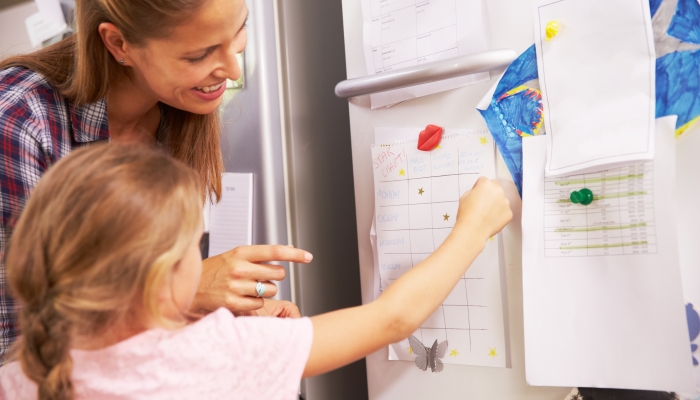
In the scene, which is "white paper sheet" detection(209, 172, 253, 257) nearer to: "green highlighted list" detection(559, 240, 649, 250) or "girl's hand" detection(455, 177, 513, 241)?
"girl's hand" detection(455, 177, 513, 241)

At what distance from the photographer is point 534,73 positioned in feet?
2.18

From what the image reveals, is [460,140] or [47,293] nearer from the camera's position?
[47,293]

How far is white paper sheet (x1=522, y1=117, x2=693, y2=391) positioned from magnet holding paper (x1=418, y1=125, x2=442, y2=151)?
0.41ft

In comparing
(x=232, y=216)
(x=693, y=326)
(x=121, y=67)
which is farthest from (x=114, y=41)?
(x=693, y=326)

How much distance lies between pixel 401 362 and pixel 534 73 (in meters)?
0.42

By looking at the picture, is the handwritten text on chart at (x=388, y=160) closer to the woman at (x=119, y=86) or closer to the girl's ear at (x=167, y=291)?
the woman at (x=119, y=86)

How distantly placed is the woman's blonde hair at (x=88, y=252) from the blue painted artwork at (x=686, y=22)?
0.53 m

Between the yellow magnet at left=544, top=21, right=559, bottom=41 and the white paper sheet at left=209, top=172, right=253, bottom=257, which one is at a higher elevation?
the yellow magnet at left=544, top=21, right=559, bottom=41

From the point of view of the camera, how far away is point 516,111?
673 mm

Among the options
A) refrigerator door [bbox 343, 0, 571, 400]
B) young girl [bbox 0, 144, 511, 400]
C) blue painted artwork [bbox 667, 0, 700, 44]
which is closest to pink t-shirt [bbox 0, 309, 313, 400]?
young girl [bbox 0, 144, 511, 400]

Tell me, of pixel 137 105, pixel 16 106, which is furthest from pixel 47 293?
pixel 137 105

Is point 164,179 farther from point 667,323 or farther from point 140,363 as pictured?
point 667,323

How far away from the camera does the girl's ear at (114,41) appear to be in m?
0.72

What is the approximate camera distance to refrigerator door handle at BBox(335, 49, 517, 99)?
670 millimetres
